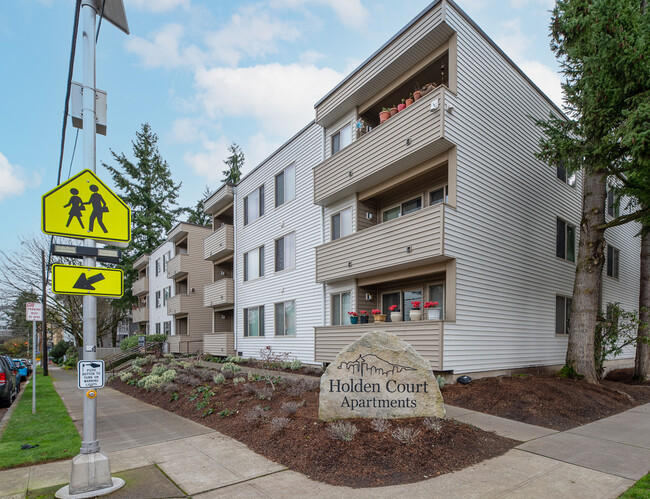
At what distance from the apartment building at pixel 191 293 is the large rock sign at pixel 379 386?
23.0 meters

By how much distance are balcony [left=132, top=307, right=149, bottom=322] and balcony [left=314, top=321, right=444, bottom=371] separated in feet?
103

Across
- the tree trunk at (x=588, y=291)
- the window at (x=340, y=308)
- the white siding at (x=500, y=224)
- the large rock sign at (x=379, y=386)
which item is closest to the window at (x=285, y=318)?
the window at (x=340, y=308)

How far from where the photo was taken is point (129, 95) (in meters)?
8.45

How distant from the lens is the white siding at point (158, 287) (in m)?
34.1

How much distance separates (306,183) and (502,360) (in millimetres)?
9479

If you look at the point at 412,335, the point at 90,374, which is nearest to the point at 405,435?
the point at 90,374

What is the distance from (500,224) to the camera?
13.0 meters

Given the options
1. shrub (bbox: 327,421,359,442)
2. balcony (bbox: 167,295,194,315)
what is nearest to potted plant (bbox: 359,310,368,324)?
shrub (bbox: 327,421,359,442)

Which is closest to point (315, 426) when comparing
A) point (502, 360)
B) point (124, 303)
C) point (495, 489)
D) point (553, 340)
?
point (495, 489)

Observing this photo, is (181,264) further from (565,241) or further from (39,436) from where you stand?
(565,241)

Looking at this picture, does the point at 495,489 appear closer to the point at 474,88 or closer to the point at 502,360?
the point at 502,360

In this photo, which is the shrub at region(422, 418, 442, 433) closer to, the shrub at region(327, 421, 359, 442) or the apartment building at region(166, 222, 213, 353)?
the shrub at region(327, 421, 359, 442)

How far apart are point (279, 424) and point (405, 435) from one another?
2049 mm

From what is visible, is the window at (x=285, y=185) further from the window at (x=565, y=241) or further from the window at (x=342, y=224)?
the window at (x=565, y=241)
